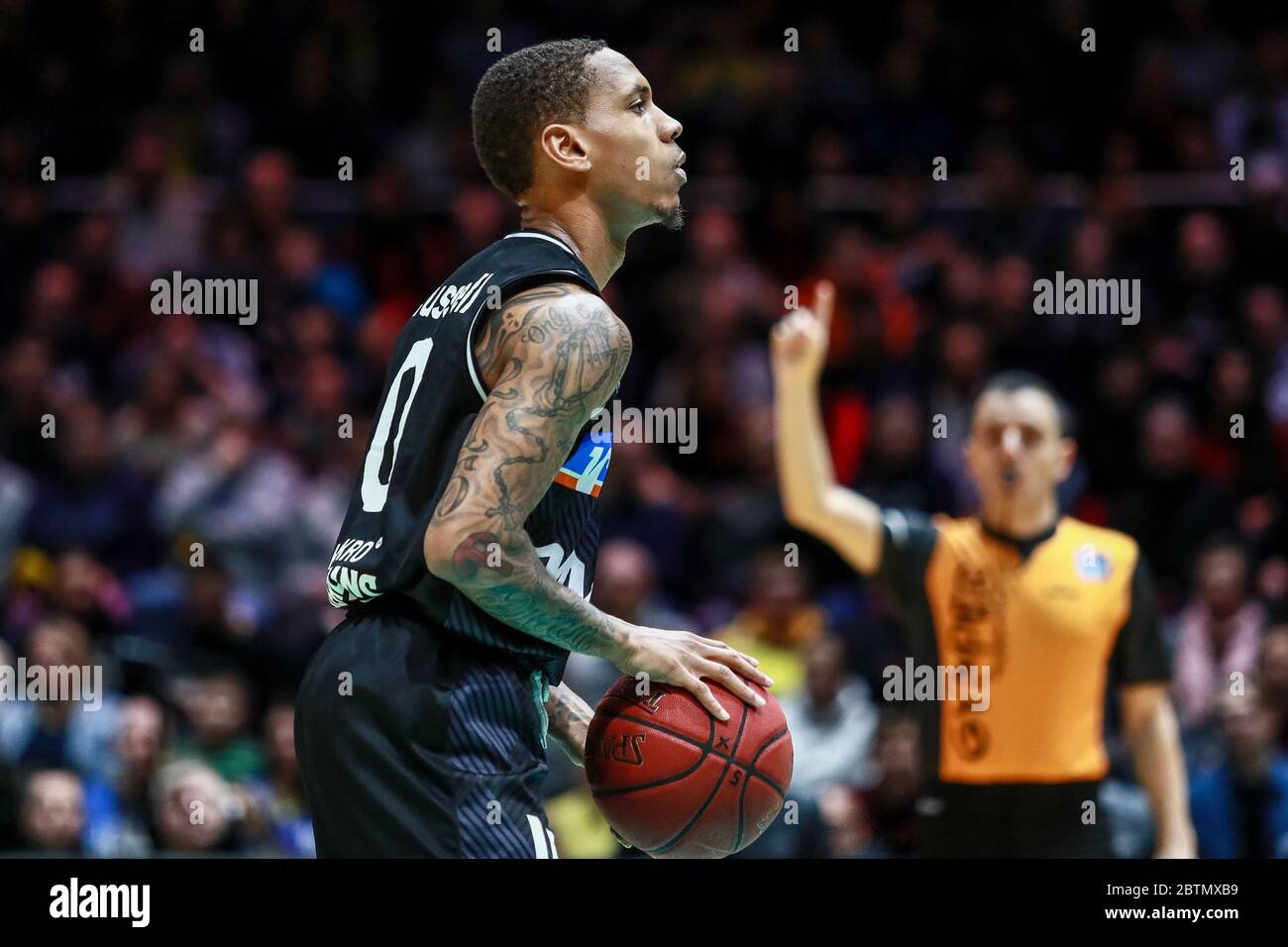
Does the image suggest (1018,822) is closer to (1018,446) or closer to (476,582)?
(1018,446)

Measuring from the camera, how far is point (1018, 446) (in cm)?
603

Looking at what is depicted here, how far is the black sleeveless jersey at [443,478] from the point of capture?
135 inches

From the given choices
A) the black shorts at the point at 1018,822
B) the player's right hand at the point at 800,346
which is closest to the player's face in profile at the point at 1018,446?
the player's right hand at the point at 800,346

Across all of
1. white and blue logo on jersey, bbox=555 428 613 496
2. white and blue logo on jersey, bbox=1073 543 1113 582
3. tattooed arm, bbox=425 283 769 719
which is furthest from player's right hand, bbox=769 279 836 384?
tattooed arm, bbox=425 283 769 719

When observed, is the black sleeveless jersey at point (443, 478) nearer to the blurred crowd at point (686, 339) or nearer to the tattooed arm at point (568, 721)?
the tattooed arm at point (568, 721)

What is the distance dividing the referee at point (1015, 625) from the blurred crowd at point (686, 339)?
2.14 ft

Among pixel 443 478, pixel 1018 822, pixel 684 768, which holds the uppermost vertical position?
pixel 443 478

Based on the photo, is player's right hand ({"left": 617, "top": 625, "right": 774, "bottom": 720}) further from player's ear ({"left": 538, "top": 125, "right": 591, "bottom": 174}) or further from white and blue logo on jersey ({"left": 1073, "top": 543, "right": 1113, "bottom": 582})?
white and blue logo on jersey ({"left": 1073, "top": 543, "right": 1113, "bottom": 582})

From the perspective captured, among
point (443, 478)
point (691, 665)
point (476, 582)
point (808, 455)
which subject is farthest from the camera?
point (808, 455)

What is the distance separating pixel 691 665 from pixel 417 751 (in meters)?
0.58

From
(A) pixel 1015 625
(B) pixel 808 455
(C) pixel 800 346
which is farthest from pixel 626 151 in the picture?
(A) pixel 1015 625

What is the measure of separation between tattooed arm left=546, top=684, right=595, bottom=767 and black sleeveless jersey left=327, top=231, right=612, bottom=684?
37 cm

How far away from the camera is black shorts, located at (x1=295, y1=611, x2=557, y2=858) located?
3.32 metres
